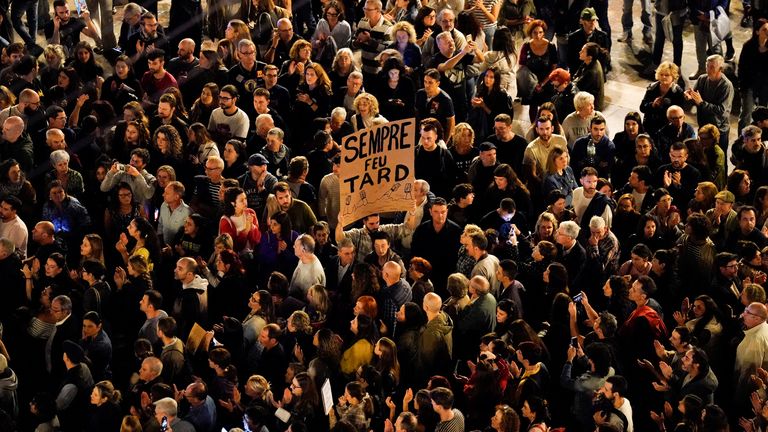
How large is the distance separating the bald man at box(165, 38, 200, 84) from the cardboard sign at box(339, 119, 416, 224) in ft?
14.3

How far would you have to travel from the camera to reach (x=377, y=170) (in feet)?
43.3

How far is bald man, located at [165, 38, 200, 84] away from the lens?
1680cm

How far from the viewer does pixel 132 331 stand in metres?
13.2

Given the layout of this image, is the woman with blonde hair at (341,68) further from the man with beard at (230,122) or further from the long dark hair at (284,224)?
the long dark hair at (284,224)

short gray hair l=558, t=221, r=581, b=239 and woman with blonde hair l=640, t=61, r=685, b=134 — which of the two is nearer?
short gray hair l=558, t=221, r=581, b=239

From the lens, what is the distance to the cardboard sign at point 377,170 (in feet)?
42.8

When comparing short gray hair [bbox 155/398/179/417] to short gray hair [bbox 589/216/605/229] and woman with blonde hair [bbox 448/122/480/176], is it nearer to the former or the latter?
short gray hair [bbox 589/216/605/229]

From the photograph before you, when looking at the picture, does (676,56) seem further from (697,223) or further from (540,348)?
(540,348)

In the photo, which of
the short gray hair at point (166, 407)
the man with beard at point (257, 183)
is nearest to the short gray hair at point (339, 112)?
the man with beard at point (257, 183)

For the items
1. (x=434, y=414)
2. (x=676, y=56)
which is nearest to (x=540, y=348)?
(x=434, y=414)

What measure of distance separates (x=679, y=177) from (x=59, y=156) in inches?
243

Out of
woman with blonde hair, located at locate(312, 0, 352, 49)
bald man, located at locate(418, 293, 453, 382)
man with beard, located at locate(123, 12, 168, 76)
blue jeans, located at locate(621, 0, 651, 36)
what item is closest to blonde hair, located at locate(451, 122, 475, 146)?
bald man, located at locate(418, 293, 453, 382)

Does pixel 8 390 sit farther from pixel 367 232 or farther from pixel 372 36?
pixel 372 36

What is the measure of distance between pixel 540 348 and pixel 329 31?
7023 mm
